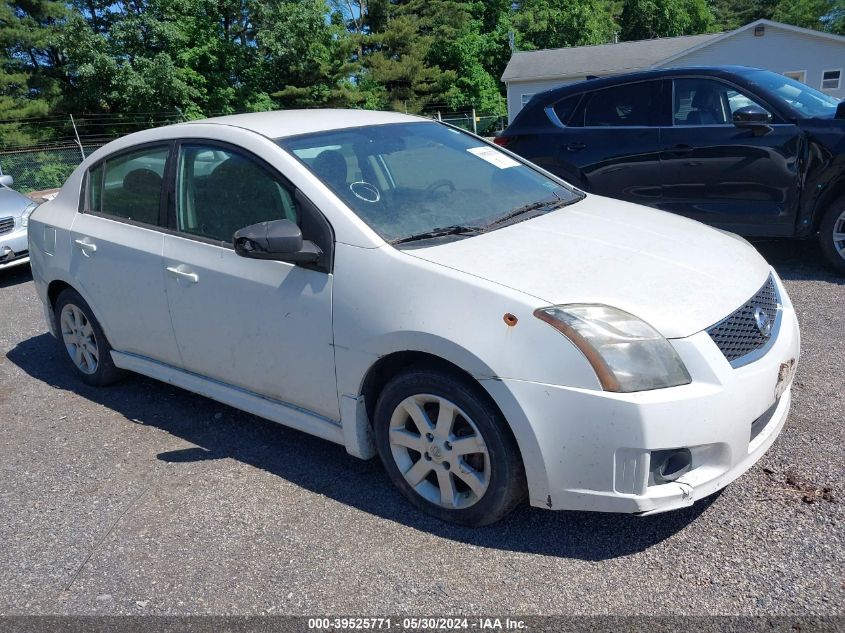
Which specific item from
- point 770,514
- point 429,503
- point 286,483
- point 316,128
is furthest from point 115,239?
point 770,514

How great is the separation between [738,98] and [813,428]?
3.60 metres

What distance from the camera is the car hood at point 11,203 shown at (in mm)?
8656

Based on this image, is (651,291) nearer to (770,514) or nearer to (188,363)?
(770,514)

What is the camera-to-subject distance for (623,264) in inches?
A: 118

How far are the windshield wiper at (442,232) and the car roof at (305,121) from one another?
36.8 inches

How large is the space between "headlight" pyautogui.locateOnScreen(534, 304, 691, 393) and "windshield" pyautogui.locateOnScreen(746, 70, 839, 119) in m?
4.30

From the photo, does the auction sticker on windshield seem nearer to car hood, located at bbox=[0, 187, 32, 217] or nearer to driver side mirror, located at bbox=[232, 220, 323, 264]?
driver side mirror, located at bbox=[232, 220, 323, 264]

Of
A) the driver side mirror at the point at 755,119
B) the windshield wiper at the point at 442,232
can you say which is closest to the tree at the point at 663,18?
the driver side mirror at the point at 755,119

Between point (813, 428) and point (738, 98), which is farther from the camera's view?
point (738, 98)

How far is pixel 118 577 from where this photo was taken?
9.71ft

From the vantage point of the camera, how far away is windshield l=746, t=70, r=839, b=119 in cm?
600

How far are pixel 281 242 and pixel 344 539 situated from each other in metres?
1.28

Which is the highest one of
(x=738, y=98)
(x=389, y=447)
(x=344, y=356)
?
(x=738, y=98)

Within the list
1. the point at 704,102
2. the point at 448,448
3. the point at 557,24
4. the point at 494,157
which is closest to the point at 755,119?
the point at 704,102
